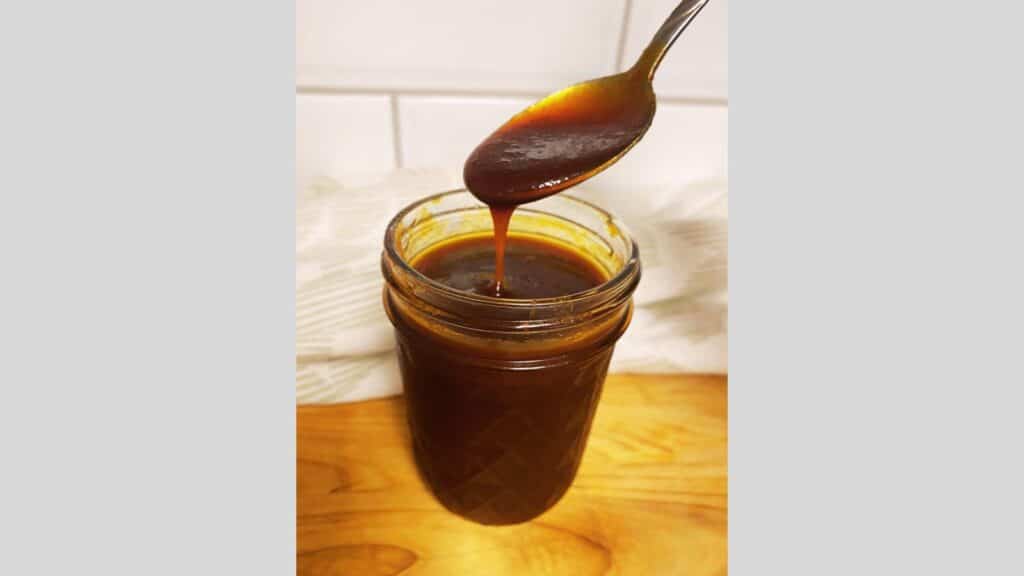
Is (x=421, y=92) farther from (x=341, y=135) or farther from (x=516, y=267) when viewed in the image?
(x=516, y=267)

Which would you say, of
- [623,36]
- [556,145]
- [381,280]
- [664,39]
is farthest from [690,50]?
[381,280]

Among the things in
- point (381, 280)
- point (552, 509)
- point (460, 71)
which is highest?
point (460, 71)

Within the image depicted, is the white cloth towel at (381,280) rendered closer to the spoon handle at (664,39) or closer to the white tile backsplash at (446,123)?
the white tile backsplash at (446,123)

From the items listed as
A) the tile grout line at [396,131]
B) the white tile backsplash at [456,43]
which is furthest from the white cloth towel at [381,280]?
the white tile backsplash at [456,43]

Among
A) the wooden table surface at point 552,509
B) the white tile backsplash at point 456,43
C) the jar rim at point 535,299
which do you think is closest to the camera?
the jar rim at point 535,299

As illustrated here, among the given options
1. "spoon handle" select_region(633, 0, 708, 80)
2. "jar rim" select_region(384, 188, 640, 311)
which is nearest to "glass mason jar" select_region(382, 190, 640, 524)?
"jar rim" select_region(384, 188, 640, 311)

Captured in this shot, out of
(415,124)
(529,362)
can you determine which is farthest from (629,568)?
(415,124)

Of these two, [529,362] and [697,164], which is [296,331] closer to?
[529,362]
